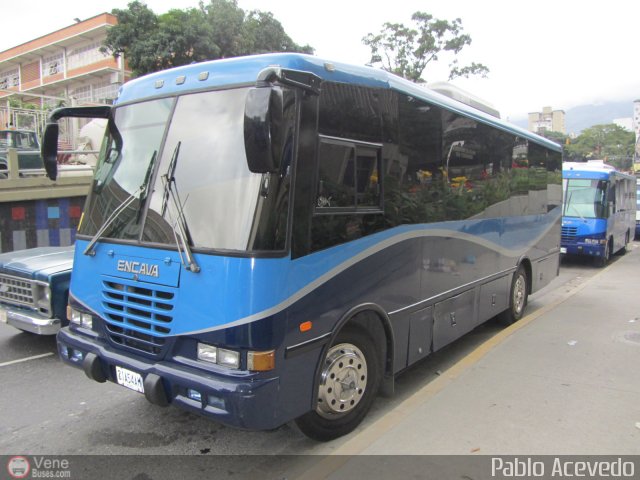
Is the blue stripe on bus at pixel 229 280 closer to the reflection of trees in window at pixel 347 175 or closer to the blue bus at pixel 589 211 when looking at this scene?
the reflection of trees in window at pixel 347 175

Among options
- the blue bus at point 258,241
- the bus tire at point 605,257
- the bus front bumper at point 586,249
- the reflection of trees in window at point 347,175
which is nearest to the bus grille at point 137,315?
the blue bus at point 258,241

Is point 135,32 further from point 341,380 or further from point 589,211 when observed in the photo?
point 341,380

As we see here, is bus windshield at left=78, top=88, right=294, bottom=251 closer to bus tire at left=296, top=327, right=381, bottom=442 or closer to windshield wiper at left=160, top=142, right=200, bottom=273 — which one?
windshield wiper at left=160, top=142, right=200, bottom=273

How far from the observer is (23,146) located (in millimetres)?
15117

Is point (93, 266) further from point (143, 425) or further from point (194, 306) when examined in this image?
point (143, 425)

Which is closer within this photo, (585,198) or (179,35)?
(585,198)

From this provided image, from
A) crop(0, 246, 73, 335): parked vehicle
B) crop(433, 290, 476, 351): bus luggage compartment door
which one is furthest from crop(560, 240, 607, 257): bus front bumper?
crop(0, 246, 73, 335): parked vehicle

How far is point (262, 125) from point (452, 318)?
11.5ft

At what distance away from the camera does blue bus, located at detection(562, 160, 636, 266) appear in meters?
14.0

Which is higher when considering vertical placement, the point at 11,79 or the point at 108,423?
the point at 11,79

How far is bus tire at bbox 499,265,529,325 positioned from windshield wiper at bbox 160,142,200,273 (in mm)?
5533

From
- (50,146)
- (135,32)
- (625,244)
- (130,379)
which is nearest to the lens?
(130,379)

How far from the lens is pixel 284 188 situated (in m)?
3.12

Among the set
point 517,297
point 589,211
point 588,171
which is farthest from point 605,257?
point 517,297
